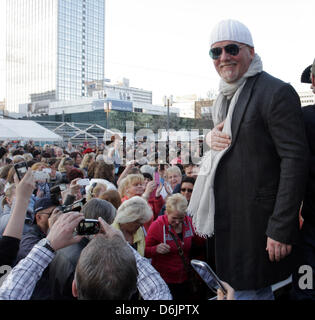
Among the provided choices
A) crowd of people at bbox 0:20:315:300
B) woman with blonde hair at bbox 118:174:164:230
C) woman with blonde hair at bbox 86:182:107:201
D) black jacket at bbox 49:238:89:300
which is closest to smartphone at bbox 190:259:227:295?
crowd of people at bbox 0:20:315:300

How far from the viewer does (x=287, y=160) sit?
1.67 meters

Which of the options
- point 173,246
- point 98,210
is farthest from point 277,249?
point 173,246

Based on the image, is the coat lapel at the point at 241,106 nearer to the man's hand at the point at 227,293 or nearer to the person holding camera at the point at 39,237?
the man's hand at the point at 227,293

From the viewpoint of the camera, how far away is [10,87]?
136 metres

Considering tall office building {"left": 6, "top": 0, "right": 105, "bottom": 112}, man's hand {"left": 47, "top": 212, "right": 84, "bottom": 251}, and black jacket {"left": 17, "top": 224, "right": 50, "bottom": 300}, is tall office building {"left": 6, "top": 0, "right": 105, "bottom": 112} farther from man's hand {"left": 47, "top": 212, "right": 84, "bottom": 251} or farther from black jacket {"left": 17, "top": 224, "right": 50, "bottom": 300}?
man's hand {"left": 47, "top": 212, "right": 84, "bottom": 251}

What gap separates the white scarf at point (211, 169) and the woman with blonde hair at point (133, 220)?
4.69 ft

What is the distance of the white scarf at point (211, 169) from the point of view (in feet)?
6.21

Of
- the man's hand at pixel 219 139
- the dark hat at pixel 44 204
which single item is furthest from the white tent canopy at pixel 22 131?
the man's hand at pixel 219 139

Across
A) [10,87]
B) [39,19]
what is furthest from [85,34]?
→ [10,87]

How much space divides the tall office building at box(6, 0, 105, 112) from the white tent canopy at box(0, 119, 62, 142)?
104 metres

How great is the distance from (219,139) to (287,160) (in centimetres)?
38

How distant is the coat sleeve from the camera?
1658mm

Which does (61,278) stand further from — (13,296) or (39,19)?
(39,19)

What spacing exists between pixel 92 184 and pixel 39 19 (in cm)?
13222
